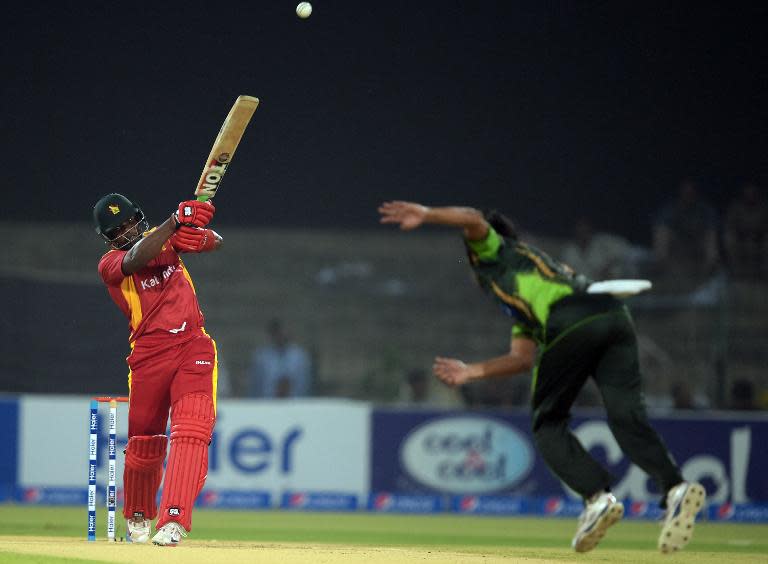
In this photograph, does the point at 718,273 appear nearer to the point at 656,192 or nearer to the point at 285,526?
the point at 656,192

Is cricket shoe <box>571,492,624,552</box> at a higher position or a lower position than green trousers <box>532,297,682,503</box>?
lower

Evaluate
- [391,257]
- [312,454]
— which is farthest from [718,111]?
[312,454]


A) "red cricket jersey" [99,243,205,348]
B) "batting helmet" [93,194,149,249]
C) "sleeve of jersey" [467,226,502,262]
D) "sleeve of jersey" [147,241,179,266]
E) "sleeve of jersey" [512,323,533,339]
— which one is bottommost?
"sleeve of jersey" [512,323,533,339]

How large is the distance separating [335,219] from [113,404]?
33.2ft

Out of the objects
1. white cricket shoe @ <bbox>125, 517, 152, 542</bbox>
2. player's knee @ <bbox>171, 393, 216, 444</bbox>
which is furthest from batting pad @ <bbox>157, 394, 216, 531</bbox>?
white cricket shoe @ <bbox>125, 517, 152, 542</bbox>

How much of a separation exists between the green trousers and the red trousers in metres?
1.96

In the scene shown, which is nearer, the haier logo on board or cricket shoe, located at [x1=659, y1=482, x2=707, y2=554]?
cricket shoe, located at [x1=659, y1=482, x2=707, y2=554]

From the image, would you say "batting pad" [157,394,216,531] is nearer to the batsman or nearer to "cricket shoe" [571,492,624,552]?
the batsman

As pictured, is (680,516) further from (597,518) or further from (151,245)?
(151,245)

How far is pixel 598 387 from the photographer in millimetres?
6625

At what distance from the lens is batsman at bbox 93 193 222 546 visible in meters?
7.25

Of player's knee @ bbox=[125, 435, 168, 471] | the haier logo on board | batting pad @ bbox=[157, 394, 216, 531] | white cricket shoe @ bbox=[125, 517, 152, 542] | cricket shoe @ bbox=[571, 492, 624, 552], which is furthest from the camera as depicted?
the haier logo on board

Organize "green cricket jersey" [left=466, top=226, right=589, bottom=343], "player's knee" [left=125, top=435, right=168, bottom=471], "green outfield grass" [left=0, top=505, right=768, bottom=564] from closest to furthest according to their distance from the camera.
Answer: "green cricket jersey" [left=466, top=226, right=589, bottom=343]
"player's knee" [left=125, top=435, right=168, bottom=471]
"green outfield grass" [left=0, top=505, right=768, bottom=564]

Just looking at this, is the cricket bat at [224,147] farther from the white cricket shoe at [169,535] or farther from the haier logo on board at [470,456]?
the haier logo on board at [470,456]
